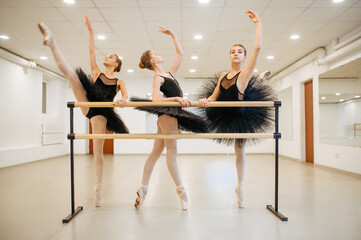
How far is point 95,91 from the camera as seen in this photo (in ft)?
7.54

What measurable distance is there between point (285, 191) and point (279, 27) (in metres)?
2.93

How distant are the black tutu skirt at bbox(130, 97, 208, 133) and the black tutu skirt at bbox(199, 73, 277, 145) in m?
0.18

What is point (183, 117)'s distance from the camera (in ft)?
7.13

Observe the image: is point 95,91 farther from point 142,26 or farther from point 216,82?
point 142,26

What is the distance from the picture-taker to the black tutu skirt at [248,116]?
2340 mm

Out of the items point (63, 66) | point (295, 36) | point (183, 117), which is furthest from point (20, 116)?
point (295, 36)

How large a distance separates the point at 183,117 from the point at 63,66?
1091 mm

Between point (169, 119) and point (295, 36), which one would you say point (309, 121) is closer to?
point (295, 36)

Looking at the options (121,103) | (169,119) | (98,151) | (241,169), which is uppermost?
(121,103)

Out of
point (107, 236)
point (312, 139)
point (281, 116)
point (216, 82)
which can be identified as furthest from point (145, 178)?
point (281, 116)

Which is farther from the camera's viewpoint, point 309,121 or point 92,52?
point 309,121

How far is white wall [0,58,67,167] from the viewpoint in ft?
18.8

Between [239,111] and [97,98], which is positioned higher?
[97,98]

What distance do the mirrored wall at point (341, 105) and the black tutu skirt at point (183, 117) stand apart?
11.4ft
